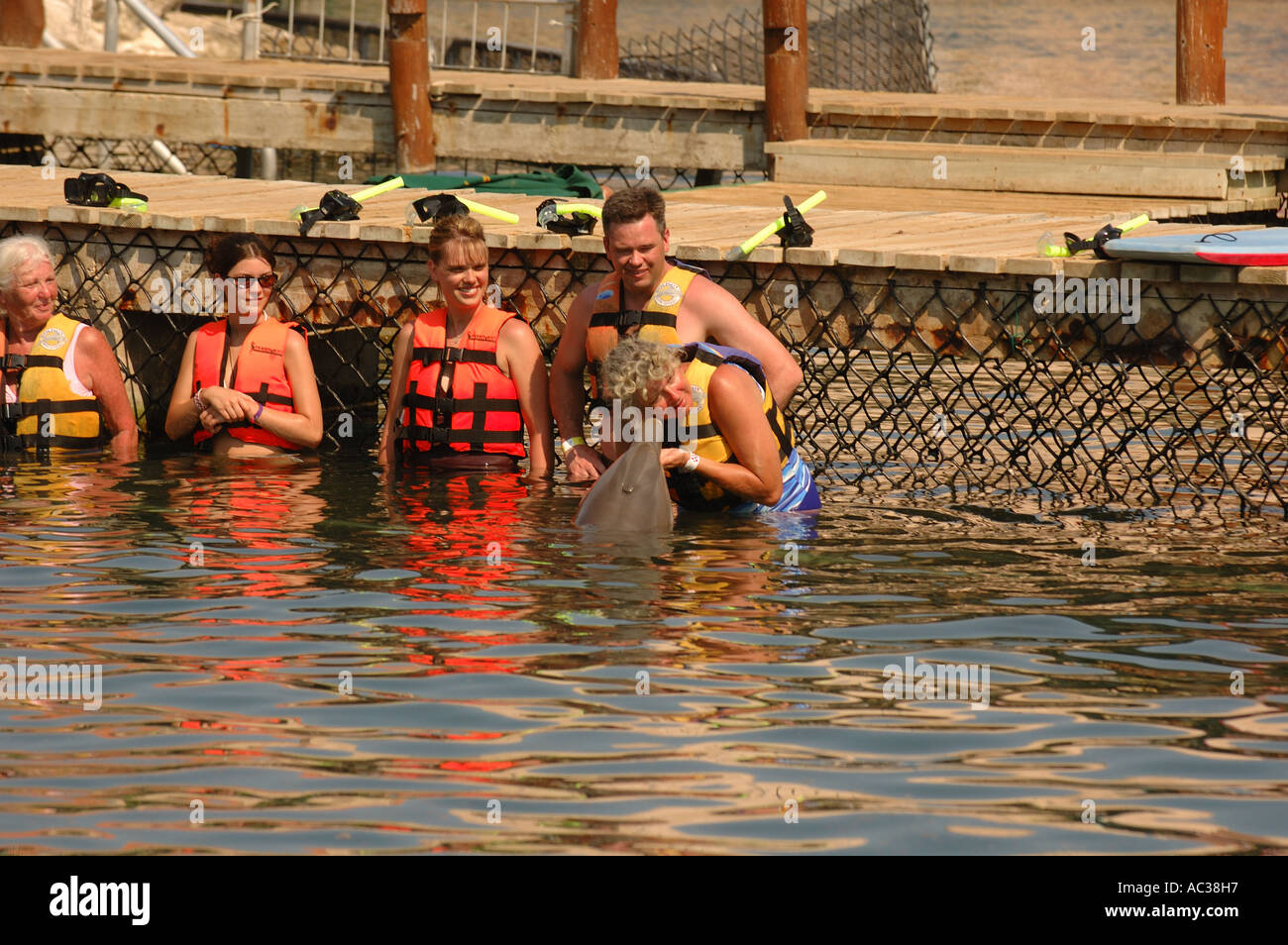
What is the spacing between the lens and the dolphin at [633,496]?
23.5 ft

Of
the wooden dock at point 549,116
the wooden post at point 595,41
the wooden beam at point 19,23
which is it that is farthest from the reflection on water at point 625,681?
the wooden beam at point 19,23

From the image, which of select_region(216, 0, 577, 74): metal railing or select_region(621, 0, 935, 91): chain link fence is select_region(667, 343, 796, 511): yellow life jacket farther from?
select_region(216, 0, 577, 74): metal railing

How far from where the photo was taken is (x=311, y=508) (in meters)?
8.03

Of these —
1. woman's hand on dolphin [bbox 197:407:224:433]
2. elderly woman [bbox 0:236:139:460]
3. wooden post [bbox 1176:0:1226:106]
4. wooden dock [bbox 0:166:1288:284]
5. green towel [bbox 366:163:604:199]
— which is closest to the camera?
wooden dock [bbox 0:166:1288:284]

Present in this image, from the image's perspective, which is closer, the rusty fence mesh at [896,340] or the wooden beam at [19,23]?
the rusty fence mesh at [896,340]

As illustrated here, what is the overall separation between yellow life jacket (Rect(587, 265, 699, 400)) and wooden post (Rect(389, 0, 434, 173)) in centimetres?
564

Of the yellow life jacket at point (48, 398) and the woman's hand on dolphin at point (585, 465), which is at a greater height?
the yellow life jacket at point (48, 398)

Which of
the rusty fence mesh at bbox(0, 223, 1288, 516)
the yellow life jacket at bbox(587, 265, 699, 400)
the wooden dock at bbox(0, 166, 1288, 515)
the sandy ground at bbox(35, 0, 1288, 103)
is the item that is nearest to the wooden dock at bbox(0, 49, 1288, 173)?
the wooden dock at bbox(0, 166, 1288, 515)

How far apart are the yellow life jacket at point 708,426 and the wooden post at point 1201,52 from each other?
6.66 m

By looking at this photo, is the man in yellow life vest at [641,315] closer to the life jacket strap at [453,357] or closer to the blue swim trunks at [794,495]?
the blue swim trunks at [794,495]

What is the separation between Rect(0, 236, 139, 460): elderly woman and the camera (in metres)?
9.05

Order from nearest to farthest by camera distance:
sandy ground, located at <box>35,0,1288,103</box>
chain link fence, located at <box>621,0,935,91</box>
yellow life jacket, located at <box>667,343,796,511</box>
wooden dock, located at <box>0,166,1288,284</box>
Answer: yellow life jacket, located at <box>667,343,796,511</box> < wooden dock, located at <box>0,166,1288,284</box> < chain link fence, located at <box>621,0,935,91</box> < sandy ground, located at <box>35,0,1288,103</box>
